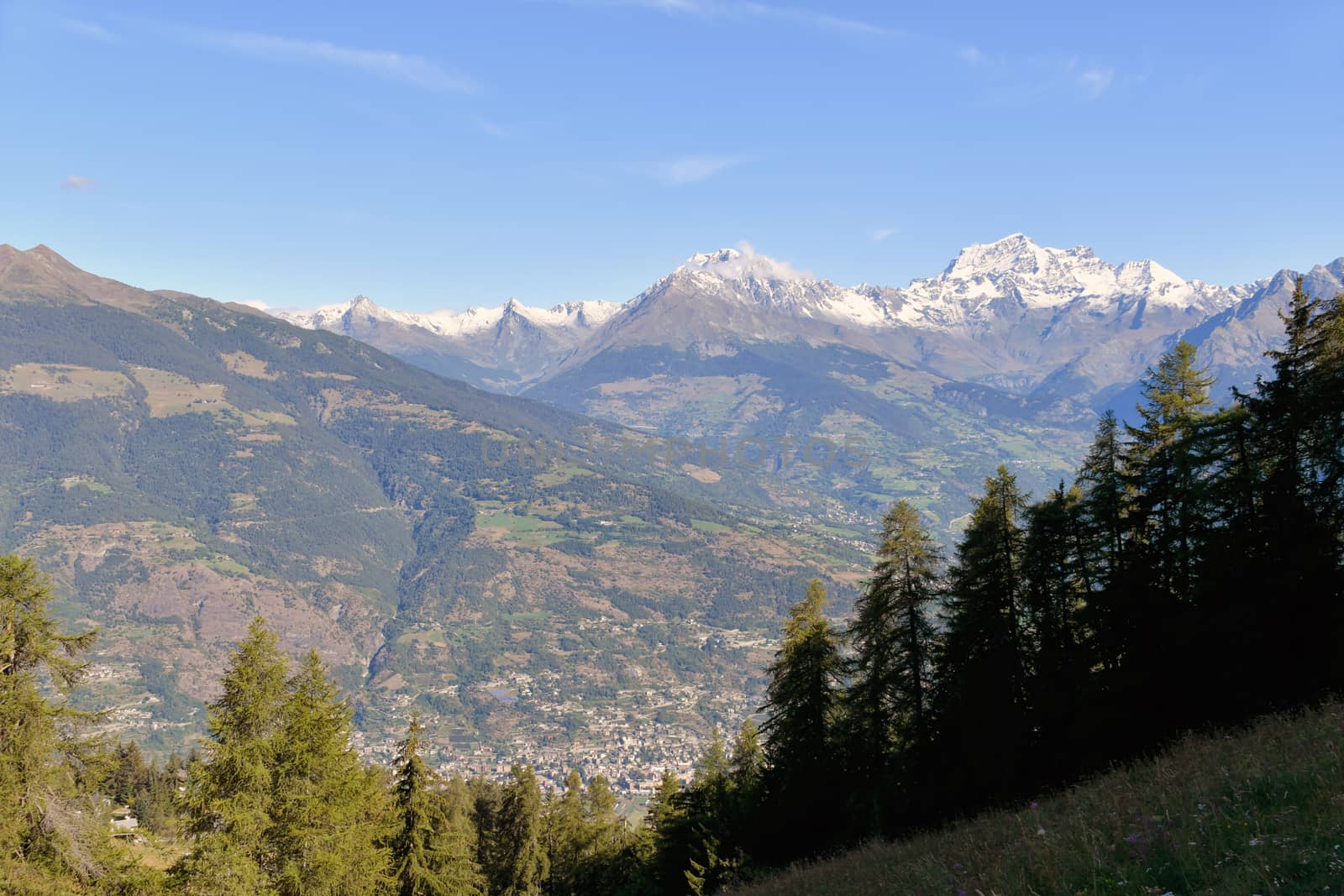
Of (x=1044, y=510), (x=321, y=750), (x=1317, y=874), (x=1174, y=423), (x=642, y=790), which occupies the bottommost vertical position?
(x=642, y=790)

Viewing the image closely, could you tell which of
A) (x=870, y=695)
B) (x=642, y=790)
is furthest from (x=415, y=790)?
(x=642, y=790)

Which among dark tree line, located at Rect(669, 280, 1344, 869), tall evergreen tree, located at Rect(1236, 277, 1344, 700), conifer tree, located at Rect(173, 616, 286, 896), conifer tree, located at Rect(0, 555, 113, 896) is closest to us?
conifer tree, located at Rect(0, 555, 113, 896)

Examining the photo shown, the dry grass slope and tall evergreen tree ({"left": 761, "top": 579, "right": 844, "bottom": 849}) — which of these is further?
tall evergreen tree ({"left": 761, "top": 579, "right": 844, "bottom": 849})

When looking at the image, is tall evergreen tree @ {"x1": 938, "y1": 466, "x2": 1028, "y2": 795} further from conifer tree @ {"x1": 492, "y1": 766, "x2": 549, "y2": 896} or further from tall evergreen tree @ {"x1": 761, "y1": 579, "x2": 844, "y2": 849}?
conifer tree @ {"x1": 492, "y1": 766, "x2": 549, "y2": 896}

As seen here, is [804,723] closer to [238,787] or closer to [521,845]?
[238,787]

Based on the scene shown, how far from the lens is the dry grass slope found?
851cm

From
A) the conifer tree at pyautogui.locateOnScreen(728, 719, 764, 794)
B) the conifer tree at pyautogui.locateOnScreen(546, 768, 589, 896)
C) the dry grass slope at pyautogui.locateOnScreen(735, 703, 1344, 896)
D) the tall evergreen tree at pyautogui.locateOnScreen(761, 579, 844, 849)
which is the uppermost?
the dry grass slope at pyautogui.locateOnScreen(735, 703, 1344, 896)

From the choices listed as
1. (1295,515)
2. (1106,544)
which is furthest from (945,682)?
(1295,515)

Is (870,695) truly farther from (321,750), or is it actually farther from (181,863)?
(181,863)

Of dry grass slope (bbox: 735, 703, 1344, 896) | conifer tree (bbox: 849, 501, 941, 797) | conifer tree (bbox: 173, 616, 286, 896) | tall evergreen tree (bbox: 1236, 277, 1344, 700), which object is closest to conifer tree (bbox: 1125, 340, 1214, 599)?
tall evergreen tree (bbox: 1236, 277, 1344, 700)

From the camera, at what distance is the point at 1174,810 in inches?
426

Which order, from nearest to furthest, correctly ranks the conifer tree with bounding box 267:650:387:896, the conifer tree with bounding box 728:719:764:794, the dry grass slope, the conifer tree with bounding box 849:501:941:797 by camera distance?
the dry grass slope → the conifer tree with bounding box 267:650:387:896 → the conifer tree with bounding box 849:501:941:797 → the conifer tree with bounding box 728:719:764:794

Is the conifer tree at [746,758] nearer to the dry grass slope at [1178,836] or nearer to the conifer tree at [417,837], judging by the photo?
the conifer tree at [417,837]

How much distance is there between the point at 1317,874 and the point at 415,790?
90.4 ft
